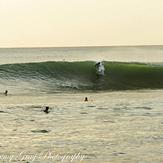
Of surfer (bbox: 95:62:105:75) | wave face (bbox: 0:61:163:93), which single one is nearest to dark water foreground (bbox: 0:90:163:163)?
wave face (bbox: 0:61:163:93)

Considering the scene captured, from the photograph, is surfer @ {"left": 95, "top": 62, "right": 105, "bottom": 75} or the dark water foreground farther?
surfer @ {"left": 95, "top": 62, "right": 105, "bottom": 75}

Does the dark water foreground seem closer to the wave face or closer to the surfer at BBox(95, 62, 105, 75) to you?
the wave face

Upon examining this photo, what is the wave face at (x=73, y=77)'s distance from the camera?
2752 cm

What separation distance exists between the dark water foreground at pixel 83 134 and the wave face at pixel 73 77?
432 inches

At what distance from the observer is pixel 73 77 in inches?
1288

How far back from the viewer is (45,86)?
27.6 metres

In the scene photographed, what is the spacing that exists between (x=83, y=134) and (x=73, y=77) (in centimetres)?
2200

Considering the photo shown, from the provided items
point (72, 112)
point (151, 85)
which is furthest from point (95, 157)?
point (151, 85)

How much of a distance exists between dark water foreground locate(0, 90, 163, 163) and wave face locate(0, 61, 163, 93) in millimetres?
10964

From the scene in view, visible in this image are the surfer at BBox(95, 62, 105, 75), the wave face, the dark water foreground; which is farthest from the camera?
the surfer at BBox(95, 62, 105, 75)

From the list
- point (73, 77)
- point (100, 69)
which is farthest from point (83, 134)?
point (100, 69)

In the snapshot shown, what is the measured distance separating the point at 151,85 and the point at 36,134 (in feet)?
64.4

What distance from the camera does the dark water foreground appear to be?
342 inches

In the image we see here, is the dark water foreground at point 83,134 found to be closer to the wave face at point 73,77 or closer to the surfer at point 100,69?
the wave face at point 73,77
